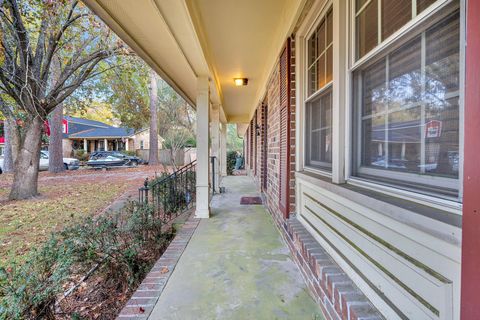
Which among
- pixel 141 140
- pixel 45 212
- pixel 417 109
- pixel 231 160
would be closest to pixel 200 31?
pixel 417 109

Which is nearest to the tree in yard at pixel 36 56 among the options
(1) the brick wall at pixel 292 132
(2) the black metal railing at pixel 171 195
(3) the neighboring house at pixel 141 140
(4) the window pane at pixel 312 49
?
(2) the black metal railing at pixel 171 195

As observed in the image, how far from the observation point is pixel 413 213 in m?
0.90

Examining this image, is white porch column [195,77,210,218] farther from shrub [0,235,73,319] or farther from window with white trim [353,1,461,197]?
window with white trim [353,1,461,197]

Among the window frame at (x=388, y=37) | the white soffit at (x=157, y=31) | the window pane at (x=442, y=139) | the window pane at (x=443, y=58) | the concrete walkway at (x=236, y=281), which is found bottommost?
the concrete walkway at (x=236, y=281)

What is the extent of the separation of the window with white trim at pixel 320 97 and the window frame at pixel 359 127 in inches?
15.3

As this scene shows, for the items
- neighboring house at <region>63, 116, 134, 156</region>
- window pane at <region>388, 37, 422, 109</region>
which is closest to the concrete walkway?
window pane at <region>388, 37, 422, 109</region>

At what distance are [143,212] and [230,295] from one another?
169 centimetres

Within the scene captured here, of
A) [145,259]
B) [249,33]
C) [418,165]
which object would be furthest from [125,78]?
[418,165]

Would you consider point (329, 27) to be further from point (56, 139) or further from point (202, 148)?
point (56, 139)

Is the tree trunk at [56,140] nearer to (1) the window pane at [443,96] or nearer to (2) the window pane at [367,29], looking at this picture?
(2) the window pane at [367,29]

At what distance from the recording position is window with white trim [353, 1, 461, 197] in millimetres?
876

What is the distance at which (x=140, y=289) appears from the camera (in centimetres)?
197

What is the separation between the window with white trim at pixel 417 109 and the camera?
88cm

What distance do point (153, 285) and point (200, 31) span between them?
266 cm
